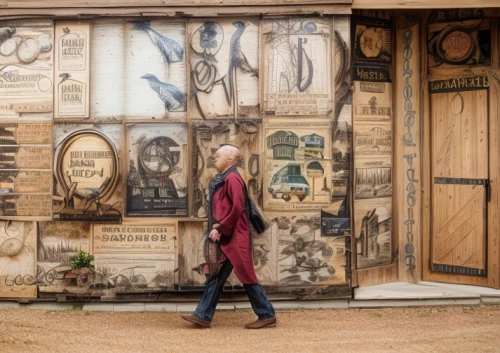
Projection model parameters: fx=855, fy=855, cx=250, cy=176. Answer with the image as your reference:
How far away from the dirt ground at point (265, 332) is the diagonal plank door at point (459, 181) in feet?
2.86

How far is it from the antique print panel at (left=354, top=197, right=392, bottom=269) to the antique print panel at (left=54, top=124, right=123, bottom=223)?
2.78 meters

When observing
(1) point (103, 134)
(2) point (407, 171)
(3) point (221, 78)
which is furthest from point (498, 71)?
(1) point (103, 134)

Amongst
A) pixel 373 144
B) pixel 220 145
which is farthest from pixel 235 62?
pixel 373 144

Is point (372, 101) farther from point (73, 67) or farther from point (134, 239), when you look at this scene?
point (73, 67)

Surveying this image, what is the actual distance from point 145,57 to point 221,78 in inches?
34.3

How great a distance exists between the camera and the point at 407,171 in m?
10.3

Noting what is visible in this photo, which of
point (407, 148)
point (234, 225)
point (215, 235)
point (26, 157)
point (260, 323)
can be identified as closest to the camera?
point (215, 235)

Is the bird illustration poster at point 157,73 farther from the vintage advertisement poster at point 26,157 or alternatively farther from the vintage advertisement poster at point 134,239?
the vintage advertisement poster at point 134,239

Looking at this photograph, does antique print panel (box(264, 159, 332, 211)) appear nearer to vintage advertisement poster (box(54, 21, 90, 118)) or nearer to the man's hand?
the man's hand

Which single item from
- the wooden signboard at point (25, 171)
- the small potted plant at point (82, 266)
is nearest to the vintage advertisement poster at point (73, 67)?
the wooden signboard at point (25, 171)

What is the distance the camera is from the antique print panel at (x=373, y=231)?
9.97m

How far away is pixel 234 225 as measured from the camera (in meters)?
8.43

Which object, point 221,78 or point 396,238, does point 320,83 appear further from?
point 396,238

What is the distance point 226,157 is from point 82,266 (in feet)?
7.08
